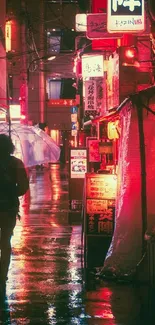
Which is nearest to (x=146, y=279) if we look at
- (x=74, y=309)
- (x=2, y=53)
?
(x=74, y=309)

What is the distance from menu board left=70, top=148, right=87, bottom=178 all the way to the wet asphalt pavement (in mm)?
4452

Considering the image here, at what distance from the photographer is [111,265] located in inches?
380

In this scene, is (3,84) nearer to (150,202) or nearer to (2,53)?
(2,53)

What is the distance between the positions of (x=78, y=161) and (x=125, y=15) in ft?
19.6

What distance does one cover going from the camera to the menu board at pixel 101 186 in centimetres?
1146

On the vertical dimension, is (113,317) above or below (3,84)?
below

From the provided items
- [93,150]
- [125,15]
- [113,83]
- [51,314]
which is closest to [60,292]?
[51,314]

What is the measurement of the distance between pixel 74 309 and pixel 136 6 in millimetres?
8680

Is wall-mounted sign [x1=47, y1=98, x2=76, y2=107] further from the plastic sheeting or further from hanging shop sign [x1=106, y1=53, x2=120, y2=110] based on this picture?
the plastic sheeting

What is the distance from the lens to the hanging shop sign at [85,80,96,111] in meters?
23.5

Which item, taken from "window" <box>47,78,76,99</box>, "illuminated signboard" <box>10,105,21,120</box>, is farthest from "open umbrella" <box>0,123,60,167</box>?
"window" <box>47,78,76,99</box>

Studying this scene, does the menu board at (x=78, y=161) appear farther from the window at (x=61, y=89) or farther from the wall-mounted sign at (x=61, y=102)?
the window at (x=61, y=89)

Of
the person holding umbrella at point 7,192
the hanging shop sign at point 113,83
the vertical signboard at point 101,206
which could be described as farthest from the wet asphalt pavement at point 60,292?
the hanging shop sign at point 113,83

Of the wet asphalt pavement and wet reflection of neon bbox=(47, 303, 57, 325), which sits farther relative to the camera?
the wet asphalt pavement
